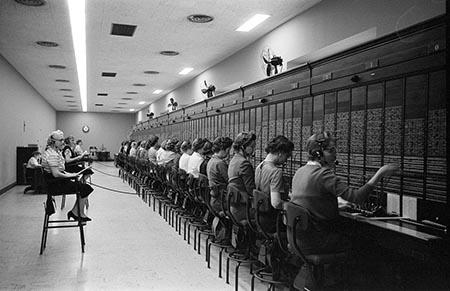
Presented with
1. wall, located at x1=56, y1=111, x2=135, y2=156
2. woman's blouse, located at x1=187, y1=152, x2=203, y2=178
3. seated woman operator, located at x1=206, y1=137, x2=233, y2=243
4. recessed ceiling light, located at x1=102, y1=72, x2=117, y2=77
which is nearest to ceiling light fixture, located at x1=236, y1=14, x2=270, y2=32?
woman's blouse, located at x1=187, y1=152, x2=203, y2=178

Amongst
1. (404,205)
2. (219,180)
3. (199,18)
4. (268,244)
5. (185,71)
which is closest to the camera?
(404,205)

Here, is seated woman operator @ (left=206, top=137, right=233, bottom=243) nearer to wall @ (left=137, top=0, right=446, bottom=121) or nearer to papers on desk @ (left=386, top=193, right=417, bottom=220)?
papers on desk @ (left=386, top=193, right=417, bottom=220)

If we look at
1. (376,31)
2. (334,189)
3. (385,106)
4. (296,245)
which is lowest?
(296,245)

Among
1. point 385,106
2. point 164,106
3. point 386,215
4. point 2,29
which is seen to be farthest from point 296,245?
point 164,106

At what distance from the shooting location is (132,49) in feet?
27.2

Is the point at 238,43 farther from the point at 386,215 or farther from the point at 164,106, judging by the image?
the point at 164,106

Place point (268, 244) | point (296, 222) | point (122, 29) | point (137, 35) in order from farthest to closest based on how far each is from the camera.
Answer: point (137, 35) < point (122, 29) < point (268, 244) < point (296, 222)

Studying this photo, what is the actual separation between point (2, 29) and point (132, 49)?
91.5 inches

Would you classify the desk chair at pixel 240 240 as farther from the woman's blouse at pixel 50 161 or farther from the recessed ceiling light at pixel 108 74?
the recessed ceiling light at pixel 108 74

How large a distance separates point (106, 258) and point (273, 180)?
230 cm

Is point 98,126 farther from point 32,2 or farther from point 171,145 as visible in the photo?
point 32,2

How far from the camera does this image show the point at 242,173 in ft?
12.9

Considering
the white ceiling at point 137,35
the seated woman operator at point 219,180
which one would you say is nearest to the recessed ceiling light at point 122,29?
the white ceiling at point 137,35

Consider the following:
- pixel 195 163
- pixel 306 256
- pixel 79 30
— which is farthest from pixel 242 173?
pixel 79 30
